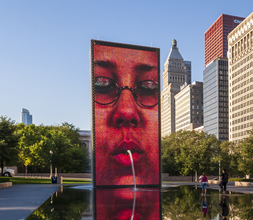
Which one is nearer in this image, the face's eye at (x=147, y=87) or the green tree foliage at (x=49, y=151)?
the face's eye at (x=147, y=87)

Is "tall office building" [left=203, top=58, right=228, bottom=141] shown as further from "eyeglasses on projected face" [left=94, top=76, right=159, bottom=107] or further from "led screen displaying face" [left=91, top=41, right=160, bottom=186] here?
"led screen displaying face" [left=91, top=41, right=160, bottom=186]

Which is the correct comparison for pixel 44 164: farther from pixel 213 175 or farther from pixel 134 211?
pixel 134 211

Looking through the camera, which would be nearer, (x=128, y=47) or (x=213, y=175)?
(x=128, y=47)

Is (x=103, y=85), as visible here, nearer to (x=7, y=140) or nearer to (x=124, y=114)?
(x=124, y=114)

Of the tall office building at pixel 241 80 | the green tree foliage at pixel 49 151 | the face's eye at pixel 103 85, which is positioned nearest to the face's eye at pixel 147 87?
the face's eye at pixel 103 85

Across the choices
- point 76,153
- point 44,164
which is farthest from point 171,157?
point 44,164

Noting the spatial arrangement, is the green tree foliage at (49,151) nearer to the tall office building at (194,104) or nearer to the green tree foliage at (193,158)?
the green tree foliage at (193,158)

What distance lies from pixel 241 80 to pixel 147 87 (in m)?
111

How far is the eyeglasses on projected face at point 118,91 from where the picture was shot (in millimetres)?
39906

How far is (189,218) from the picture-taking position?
Answer: 12.9 meters

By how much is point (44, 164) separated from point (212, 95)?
119236mm

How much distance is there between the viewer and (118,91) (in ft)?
133

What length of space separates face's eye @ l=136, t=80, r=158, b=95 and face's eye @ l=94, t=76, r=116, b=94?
10.8ft

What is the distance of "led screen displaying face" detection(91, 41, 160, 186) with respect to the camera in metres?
38.8
